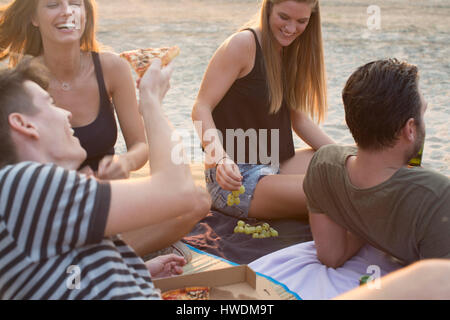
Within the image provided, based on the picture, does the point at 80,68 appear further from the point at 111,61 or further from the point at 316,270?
the point at 316,270

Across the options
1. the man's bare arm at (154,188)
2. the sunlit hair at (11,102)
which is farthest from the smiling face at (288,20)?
the sunlit hair at (11,102)

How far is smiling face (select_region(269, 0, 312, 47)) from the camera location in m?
2.98

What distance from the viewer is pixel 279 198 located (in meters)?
3.09

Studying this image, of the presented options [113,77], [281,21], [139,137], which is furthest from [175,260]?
[281,21]

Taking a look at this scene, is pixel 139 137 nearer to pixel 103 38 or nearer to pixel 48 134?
pixel 48 134

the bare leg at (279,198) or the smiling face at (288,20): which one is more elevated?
the smiling face at (288,20)

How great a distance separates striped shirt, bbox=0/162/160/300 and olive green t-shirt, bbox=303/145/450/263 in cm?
113

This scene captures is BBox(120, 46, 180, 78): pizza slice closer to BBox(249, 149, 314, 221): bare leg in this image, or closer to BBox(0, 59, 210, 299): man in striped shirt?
BBox(0, 59, 210, 299): man in striped shirt

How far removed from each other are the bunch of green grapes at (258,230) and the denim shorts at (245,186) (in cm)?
11

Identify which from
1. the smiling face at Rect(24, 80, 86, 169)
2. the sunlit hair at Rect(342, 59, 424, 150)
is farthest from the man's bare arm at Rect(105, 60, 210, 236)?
the sunlit hair at Rect(342, 59, 424, 150)

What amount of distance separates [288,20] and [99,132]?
4.14 feet

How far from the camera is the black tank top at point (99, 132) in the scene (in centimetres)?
272

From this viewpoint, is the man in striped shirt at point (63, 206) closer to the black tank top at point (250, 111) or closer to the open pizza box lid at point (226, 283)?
the open pizza box lid at point (226, 283)

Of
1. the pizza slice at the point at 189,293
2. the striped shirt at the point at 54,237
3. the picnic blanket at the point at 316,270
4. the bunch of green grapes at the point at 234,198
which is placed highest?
the striped shirt at the point at 54,237
